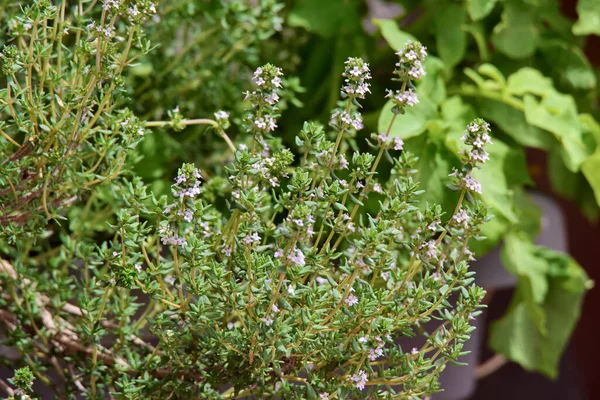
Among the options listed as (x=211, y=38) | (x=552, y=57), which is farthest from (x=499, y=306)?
(x=211, y=38)

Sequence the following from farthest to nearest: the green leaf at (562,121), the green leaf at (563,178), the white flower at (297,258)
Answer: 1. the green leaf at (563,178)
2. the green leaf at (562,121)
3. the white flower at (297,258)

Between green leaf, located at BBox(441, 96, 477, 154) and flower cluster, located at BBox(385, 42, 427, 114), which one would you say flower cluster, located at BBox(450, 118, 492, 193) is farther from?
green leaf, located at BBox(441, 96, 477, 154)

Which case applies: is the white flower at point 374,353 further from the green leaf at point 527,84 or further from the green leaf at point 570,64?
the green leaf at point 570,64

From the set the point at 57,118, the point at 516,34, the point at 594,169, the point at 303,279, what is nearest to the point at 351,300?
the point at 303,279

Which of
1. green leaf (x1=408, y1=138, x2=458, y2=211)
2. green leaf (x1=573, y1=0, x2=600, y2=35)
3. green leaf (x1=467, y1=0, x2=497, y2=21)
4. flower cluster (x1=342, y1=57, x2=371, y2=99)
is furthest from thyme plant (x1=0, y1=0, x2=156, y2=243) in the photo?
green leaf (x1=573, y1=0, x2=600, y2=35)

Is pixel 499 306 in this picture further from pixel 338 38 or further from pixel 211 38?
pixel 211 38

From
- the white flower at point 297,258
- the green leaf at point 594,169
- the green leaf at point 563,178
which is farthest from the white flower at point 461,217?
the green leaf at point 563,178
